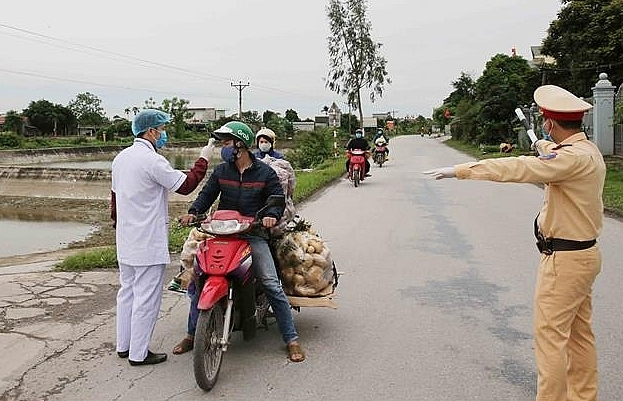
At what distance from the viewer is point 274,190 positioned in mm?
4992

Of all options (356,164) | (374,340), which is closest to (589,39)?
(356,164)

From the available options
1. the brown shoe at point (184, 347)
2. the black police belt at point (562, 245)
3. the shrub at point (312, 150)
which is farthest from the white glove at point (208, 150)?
the shrub at point (312, 150)

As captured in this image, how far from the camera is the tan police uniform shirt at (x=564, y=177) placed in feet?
11.1

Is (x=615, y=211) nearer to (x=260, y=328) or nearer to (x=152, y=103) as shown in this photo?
Result: (x=260, y=328)

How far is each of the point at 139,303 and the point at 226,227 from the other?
88 cm

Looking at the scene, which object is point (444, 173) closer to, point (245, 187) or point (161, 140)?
point (245, 187)

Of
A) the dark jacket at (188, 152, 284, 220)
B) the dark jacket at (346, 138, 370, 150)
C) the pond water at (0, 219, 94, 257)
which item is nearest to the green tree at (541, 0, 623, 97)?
the dark jacket at (346, 138, 370, 150)

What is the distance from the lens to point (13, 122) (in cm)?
7650

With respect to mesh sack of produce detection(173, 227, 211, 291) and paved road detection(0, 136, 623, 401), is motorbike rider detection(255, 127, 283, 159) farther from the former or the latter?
mesh sack of produce detection(173, 227, 211, 291)

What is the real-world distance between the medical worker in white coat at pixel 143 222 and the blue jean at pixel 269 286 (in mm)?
352

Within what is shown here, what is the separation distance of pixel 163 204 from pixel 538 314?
2663 mm

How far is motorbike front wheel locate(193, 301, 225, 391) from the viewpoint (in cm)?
420

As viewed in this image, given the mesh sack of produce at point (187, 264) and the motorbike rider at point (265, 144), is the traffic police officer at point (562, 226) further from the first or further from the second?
the motorbike rider at point (265, 144)

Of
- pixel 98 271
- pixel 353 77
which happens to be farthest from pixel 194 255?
pixel 353 77
